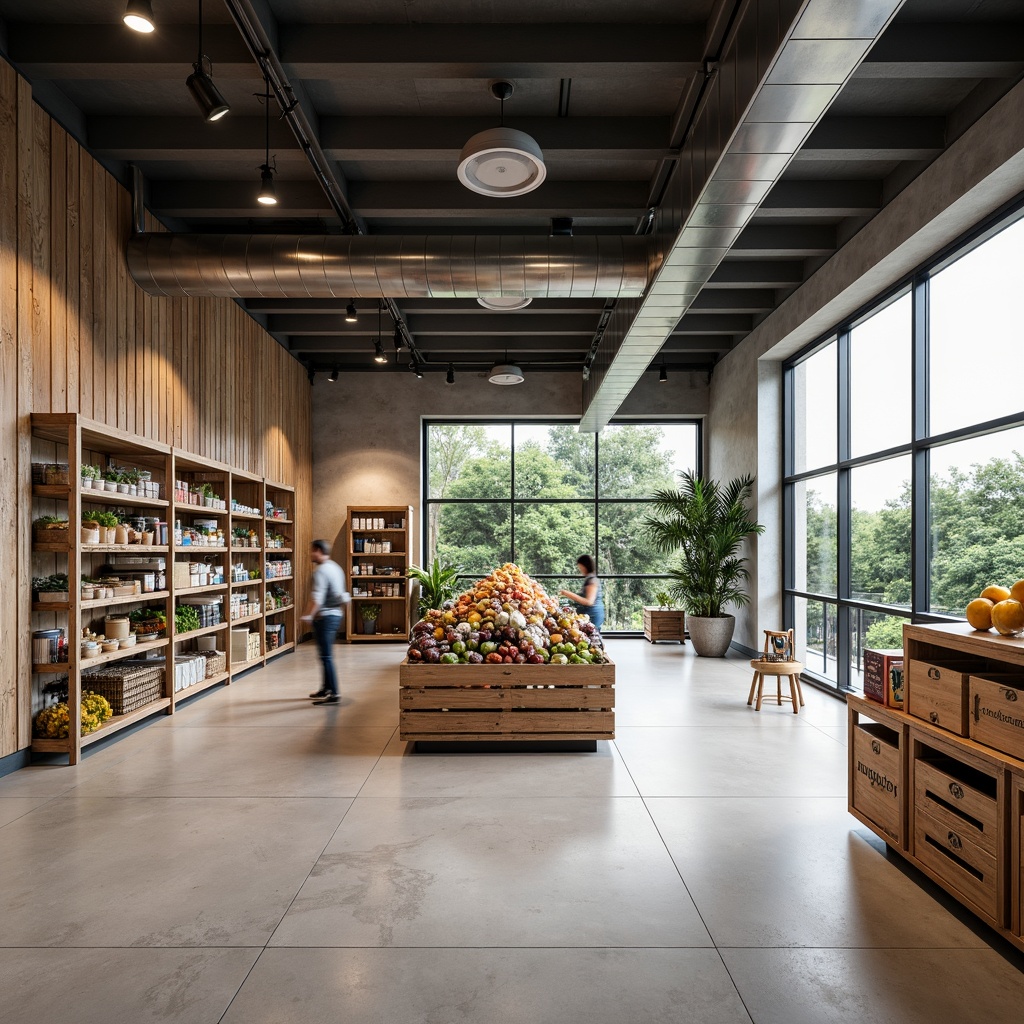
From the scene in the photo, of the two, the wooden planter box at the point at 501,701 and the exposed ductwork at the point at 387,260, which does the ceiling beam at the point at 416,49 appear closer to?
the exposed ductwork at the point at 387,260

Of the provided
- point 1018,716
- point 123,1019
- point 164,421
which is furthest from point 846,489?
point 123,1019

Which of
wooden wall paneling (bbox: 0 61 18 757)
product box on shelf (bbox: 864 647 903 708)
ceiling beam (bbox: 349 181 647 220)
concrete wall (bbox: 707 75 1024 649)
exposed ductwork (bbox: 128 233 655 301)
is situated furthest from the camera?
ceiling beam (bbox: 349 181 647 220)

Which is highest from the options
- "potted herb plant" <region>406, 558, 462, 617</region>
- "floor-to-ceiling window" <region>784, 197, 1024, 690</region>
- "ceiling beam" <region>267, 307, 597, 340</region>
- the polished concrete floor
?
"ceiling beam" <region>267, 307, 597, 340</region>

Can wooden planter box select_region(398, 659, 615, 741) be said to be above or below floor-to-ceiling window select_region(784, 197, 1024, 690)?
below

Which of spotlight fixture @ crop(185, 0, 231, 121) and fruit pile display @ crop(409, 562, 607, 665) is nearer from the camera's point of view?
spotlight fixture @ crop(185, 0, 231, 121)

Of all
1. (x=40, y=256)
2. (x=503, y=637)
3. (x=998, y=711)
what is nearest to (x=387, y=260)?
(x=40, y=256)

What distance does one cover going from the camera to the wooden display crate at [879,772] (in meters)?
3.22

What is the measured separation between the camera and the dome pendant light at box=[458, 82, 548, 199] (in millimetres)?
4152

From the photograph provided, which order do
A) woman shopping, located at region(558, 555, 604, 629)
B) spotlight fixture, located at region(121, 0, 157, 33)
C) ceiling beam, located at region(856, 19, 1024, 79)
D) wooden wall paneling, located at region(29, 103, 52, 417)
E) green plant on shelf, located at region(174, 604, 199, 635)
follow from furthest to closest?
woman shopping, located at region(558, 555, 604, 629) < green plant on shelf, located at region(174, 604, 199, 635) < wooden wall paneling, located at region(29, 103, 52, 417) < ceiling beam, located at region(856, 19, 1024, 79) < spotlight fixture, located at region(121, 0, 157, 33)

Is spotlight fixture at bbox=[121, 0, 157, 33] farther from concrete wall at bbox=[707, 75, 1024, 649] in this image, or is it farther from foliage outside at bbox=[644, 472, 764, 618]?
foliage outside at bbox=[644, 472, 764, 618]

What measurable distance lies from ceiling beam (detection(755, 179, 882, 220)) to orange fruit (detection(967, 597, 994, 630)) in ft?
12.9

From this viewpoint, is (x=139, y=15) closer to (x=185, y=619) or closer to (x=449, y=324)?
(x=185, y=619)

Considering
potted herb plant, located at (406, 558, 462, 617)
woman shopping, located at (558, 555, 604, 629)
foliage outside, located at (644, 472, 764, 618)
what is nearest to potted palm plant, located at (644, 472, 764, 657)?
foliage outside, located at (644, 472, 764, 618)

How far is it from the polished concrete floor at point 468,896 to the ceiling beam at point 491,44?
427cm
